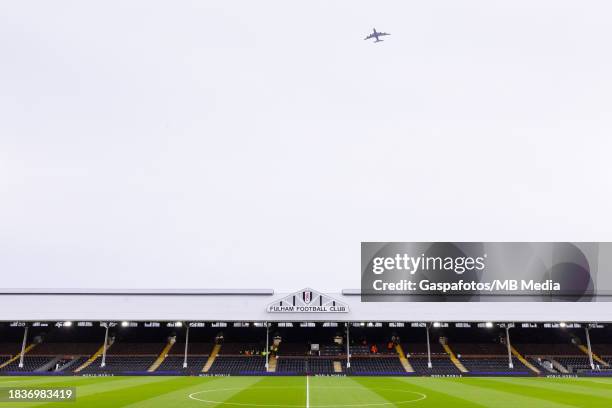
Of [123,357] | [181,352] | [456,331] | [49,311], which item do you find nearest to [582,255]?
[456,331]

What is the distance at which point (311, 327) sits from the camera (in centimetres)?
6391

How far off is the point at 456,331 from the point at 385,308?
48.1 ft

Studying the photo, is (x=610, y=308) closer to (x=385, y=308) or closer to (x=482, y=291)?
(x=482, y=291)

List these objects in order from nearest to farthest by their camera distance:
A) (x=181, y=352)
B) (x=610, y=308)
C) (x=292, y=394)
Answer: (x=292, y=394) → (x=610, y=308) → (x=181, y=352)

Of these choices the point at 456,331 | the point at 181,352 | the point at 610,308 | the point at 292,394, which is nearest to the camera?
the point at 292,394

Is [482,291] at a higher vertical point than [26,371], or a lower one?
higher

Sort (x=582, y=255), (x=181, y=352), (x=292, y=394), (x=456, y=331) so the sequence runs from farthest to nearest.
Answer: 1. (x=456, y=331)
2. (x=181, y=352)
3. (x=582, y=255)
4. (x=292, y=394)

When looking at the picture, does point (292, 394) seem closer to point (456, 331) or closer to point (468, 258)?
point (468, 258)

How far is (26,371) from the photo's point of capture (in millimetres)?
50125

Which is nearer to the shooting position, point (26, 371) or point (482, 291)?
point (26, 371)

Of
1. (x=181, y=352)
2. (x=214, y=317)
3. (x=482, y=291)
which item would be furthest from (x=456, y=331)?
(x=181, y=352)

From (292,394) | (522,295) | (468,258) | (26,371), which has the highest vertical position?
(468,258)

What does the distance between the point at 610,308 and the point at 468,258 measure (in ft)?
62.9

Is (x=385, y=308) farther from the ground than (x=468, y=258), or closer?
closer
